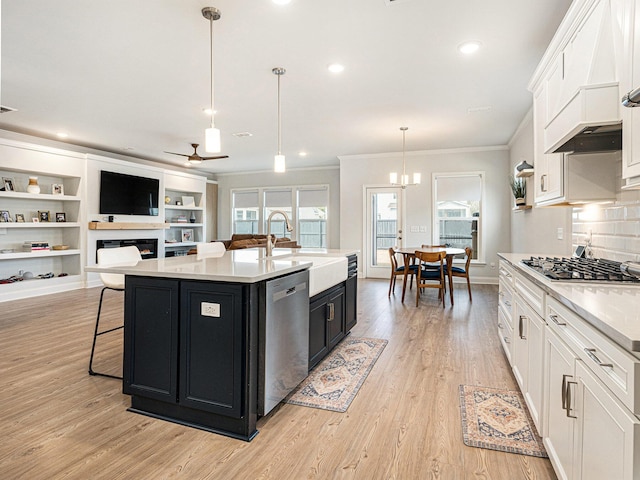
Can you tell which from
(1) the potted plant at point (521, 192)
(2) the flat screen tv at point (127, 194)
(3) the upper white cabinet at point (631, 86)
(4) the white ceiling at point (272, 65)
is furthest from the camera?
(2) the flat screen tv at point (127, 194)

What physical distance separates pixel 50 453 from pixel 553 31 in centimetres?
441

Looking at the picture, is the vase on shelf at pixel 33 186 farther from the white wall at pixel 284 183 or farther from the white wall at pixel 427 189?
the white wall at pixel 427 189

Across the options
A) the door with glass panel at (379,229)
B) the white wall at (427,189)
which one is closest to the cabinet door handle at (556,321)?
the white wall at (427,189)

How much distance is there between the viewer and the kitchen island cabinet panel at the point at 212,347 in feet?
6.48

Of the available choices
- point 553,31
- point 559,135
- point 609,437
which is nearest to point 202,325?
point 609,437

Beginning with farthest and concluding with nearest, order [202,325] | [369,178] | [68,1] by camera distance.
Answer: [369,178] < [68,1] < [202,325]

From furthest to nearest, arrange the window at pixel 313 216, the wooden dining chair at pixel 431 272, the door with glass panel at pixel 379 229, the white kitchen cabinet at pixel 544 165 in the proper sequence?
the window at pixel 313 216 → the door with glass panel at pixel 379 229 → the wooden dining chair at pixel 431 272 → the white kitchen cabinet at pixel 544 165

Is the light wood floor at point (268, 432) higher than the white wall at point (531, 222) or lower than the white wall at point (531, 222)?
lower

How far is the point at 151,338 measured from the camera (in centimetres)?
218

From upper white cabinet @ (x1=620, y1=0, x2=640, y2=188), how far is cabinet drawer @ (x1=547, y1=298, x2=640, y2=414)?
699 mm

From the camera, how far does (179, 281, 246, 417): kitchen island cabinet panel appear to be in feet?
6.48

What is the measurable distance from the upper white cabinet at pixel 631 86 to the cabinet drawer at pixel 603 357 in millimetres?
699

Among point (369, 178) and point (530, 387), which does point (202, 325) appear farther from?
point (369, 178)

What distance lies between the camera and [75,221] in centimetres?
690
